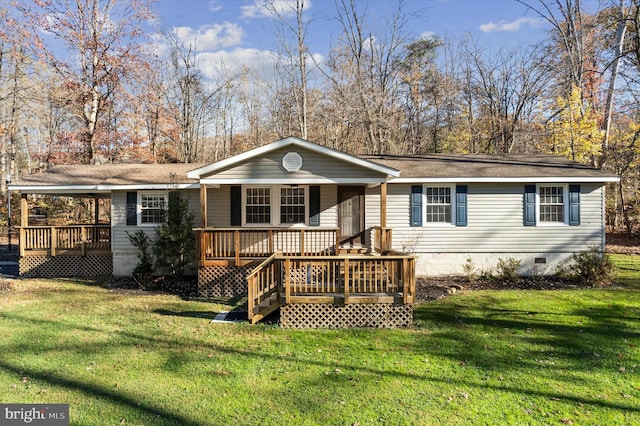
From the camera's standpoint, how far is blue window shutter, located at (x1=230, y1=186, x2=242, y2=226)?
11.8 meters

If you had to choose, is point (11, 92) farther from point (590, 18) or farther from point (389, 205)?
point (590, 18)

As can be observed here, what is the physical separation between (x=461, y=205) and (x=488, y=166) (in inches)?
83.9

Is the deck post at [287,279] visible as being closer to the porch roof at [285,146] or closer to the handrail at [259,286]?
the handrail at [259,286]

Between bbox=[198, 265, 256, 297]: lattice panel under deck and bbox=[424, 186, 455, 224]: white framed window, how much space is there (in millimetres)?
6168

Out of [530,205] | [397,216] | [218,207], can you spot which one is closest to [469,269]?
[397,216]

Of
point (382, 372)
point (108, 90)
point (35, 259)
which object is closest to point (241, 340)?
point (382, 372)

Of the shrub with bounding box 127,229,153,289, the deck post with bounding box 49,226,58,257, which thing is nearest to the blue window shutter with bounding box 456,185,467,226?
the shrub with bounding box 127,229,153,289

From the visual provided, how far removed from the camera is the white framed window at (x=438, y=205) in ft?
39.1

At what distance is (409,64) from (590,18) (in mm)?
11275

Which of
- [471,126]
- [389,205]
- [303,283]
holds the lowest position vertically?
[303,283]

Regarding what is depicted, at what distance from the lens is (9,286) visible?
10312 millimetres

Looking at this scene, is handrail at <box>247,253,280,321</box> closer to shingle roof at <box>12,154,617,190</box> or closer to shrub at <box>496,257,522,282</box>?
shingle roof at <box>12,154,617,190</box>

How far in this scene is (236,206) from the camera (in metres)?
11.8

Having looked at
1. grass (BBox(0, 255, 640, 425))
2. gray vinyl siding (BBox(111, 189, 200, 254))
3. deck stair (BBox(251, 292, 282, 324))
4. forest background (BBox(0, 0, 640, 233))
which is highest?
forest background (BBox(0, 0, 640, 233))
